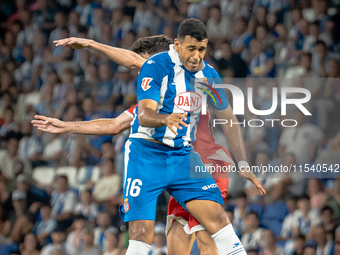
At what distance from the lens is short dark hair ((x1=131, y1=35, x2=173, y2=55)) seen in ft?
12.7

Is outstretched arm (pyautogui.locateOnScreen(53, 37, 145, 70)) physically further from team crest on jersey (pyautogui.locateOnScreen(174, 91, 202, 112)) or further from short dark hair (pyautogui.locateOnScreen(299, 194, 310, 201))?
short dark hair (pyautogui.locateOnScreen(299, 194, 310, 201))

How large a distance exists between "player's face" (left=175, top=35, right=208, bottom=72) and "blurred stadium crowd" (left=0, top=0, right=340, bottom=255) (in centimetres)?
247

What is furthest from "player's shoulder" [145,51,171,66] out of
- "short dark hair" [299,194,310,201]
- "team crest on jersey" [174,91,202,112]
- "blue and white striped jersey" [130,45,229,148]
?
"short dark hair" [299,194,310,201]

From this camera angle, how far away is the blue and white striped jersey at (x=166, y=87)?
3074 mm

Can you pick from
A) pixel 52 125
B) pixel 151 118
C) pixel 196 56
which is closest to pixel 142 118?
pixel 151 118

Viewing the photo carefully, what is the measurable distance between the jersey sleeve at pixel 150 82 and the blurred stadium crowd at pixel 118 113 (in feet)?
8.33

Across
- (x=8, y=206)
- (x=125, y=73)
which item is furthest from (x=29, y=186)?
(x=125, y=73)

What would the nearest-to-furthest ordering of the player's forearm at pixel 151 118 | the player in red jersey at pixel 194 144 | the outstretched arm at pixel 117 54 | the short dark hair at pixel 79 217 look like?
the player's forearm at pixel 151 118 < the player in red jersey at pixel 194 144 < the outstretched arm at pixel 117 54 < the short dark hair at pixel 79 217

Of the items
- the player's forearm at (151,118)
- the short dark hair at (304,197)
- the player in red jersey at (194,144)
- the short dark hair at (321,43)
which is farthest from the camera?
the short dark hair at (321,43)

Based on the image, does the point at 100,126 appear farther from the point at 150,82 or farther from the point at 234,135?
the point at 234,135

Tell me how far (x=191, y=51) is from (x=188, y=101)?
36cm

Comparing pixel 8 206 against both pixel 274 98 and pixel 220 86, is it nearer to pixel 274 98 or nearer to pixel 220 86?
pixel 274 98

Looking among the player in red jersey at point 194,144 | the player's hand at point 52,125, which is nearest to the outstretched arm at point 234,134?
the player in red jersey at point 194,144

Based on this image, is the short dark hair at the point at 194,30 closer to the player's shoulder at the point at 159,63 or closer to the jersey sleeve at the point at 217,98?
the player's shoulder at the point at 159,63
